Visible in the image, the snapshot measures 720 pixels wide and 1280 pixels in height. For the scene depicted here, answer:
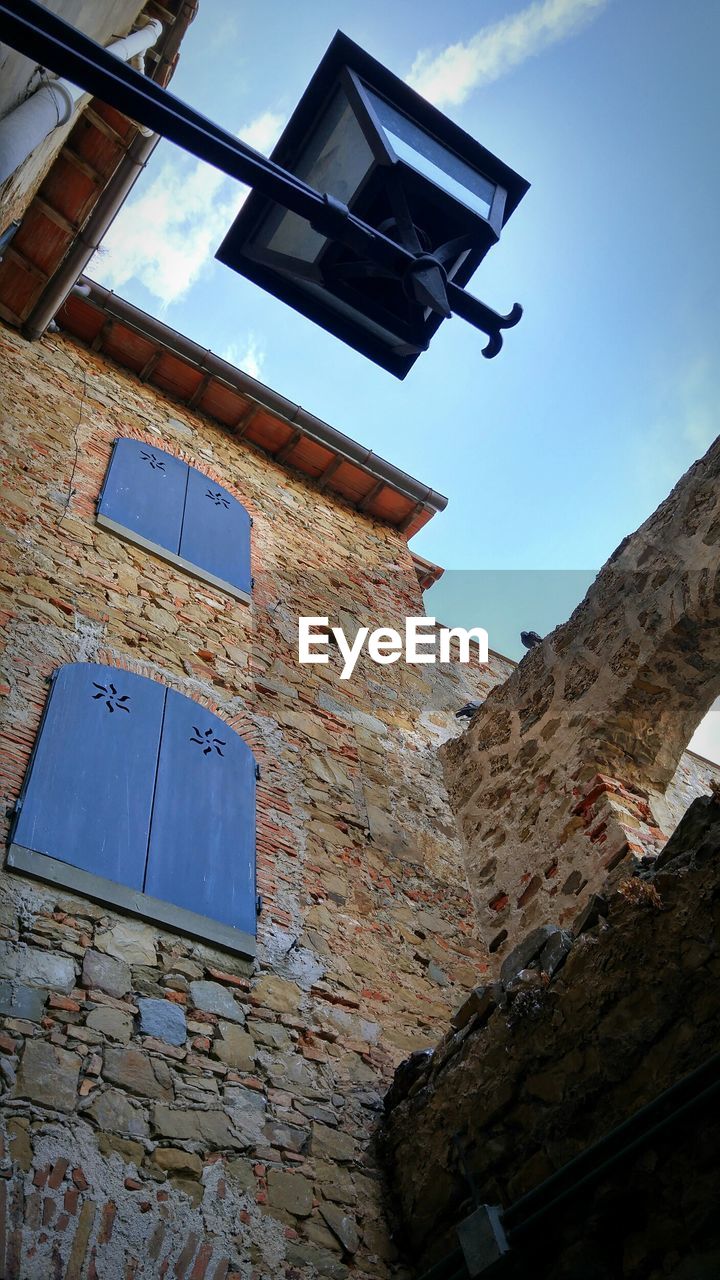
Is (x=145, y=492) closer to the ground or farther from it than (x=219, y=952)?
farther from it

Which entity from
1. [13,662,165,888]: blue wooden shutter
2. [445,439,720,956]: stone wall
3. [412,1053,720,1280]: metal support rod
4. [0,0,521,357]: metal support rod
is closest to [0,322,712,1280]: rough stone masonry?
[13,662,165,888]: blue wooden shutter

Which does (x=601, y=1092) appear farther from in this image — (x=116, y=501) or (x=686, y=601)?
(x=116, y=501)

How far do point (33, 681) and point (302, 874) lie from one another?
1.74 metres

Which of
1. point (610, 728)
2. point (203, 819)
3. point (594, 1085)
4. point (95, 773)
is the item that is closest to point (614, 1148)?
point (594, 1085)

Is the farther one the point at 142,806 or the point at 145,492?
the point at 145,492

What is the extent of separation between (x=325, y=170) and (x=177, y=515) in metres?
5.00

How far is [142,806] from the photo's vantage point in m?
4.85

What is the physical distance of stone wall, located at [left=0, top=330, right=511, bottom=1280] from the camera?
3.36 metres

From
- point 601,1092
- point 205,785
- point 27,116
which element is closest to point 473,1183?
point 601,1092

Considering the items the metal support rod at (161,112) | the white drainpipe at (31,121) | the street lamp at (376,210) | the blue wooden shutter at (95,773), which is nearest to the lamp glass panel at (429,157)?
the street lamp at (376,210)

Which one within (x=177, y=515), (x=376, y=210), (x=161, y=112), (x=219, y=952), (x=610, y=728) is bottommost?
(x=219, y=952)

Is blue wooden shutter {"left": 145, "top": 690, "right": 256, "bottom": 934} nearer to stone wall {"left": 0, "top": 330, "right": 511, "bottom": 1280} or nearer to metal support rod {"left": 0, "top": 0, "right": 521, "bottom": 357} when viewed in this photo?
stone wall {"left": 0, "top": 330, "right": 511, "bottom": 1280}

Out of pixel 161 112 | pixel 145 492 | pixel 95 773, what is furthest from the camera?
pixel 145 492

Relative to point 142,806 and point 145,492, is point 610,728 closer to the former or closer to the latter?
point 142,806
